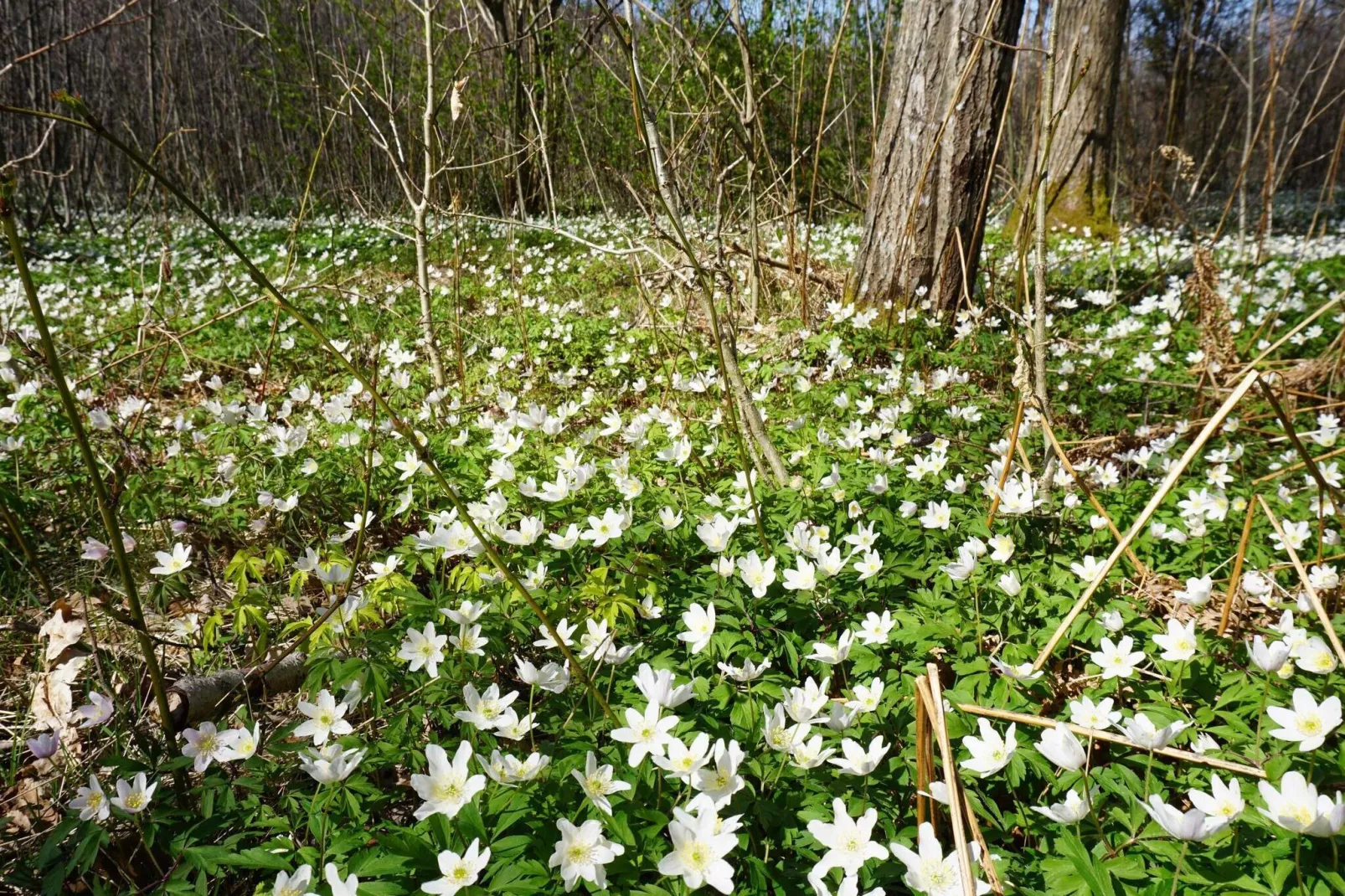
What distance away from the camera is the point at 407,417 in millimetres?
3875

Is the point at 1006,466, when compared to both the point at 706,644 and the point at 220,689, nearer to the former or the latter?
the point at 706,644

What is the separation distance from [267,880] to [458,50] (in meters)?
15.2

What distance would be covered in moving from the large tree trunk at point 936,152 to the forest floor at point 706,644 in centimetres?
87

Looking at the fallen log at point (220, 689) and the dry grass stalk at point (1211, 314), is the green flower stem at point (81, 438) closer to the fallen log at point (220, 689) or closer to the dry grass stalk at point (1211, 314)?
the fallen log at point (220, 689)

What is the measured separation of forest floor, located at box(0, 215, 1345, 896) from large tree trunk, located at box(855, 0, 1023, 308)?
0.87m

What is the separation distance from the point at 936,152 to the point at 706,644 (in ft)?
12.1

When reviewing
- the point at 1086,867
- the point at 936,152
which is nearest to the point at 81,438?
the point at 1086,867

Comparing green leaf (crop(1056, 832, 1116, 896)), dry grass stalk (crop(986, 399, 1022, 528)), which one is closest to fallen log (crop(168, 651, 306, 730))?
green leaf (crop(1056, 832, 1116, 896))

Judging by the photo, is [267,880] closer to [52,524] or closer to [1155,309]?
[52,524]

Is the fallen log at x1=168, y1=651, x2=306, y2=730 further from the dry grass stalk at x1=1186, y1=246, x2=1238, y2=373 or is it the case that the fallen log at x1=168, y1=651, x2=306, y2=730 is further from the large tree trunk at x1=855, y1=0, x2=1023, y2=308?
the large tree trunk at x1=855, y1=0, x2=1023, y2=308

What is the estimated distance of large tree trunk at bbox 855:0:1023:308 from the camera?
4.27m

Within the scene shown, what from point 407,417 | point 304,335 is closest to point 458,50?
point 304,335

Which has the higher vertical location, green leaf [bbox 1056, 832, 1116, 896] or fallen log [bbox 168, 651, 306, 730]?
green leaf [bbox 1056, 832, 1116, 896]

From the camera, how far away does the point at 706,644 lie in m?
1.81
